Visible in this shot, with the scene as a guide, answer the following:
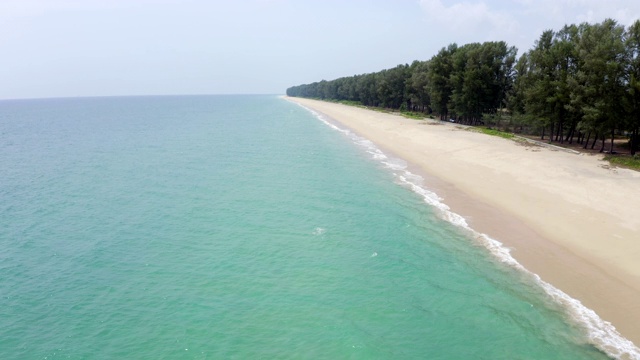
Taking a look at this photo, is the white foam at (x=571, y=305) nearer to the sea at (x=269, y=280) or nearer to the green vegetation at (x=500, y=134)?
the sea at (x=269, y=280)

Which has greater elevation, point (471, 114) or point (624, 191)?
point (471, 114)

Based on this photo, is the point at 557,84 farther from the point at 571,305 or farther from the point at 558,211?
the point at 571,305

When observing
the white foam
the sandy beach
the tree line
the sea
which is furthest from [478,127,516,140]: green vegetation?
the white foam

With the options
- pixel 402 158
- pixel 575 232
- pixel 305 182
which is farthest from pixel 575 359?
pixel 402 158

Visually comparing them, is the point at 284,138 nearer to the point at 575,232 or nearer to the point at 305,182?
the point at 305,182

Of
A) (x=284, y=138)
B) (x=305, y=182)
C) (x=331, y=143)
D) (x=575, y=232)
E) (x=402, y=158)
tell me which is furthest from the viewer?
(x=284, y=138)

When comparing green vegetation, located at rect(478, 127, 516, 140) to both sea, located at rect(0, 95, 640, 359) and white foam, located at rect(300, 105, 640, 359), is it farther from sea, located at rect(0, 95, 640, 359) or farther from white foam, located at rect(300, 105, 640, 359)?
white foam, located at rect(300, 105, 640, 359)
